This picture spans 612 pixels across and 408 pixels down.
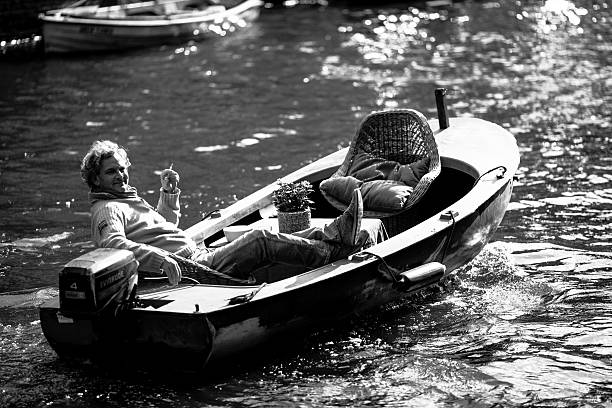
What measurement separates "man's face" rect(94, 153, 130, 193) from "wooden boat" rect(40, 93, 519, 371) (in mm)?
684

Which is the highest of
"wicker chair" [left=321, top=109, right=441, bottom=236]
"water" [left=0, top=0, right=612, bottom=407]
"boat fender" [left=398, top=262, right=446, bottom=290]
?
"wicker chair" [left=321, top=109, right=441, bottom=236]

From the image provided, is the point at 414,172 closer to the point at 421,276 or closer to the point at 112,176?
the point at 421,276

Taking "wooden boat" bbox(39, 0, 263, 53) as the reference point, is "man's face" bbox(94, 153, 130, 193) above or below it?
above

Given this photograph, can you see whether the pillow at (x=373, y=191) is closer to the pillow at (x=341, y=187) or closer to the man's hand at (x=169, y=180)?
the pillow at (x=341, y=187)

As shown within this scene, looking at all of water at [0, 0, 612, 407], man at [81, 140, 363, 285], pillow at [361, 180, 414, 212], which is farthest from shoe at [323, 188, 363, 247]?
Result: pillow at [361, 180, 414, 212]

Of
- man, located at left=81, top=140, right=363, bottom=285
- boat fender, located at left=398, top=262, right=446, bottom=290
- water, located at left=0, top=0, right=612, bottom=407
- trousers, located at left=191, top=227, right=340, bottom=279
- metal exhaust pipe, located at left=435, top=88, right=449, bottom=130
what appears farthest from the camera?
metal exhaust pipe, located at left=435, top=88, right=449, bottom=130

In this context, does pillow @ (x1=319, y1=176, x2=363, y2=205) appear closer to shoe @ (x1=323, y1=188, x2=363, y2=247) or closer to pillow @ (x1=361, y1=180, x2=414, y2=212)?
pillow @ (x1=361, y1=180, x2=414, y2=212)

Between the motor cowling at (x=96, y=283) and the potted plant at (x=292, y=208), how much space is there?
1.49 m

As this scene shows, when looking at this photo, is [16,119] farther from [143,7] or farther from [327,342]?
[327,342]

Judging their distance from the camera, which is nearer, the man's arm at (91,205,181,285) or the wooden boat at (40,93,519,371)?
the wooden boat at (40,93,519,371)

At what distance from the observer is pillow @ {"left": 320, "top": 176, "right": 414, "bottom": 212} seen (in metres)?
8.07

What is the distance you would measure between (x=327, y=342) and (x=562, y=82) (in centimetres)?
962

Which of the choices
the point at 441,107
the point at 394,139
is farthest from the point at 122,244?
the point at 441,107

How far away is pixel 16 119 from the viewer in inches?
580
